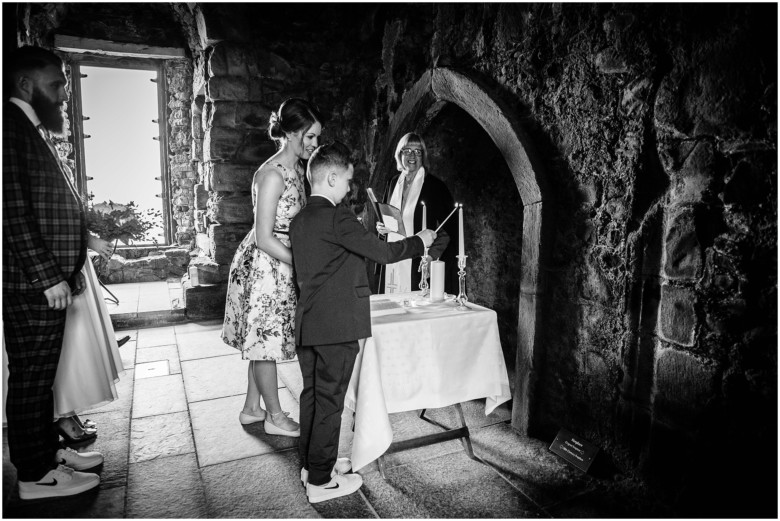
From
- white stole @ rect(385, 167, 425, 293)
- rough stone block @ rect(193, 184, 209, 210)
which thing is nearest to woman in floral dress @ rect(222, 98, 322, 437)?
white stole @ rect(385, 167, 425, 293)

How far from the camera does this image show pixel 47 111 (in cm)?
205

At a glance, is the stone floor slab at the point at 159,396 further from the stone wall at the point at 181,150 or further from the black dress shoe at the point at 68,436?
the stone wall at the point at 181,150

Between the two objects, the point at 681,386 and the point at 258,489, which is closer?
the point at 681,386

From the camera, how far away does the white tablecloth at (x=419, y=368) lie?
7.12 feet

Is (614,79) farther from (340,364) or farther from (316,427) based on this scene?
(316,427)

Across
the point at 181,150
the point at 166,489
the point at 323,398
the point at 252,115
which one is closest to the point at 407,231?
the point at 323,398

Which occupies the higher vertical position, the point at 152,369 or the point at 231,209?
the point at 231,209

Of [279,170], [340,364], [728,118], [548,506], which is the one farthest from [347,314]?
[728,118]

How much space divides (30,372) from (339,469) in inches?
53.8

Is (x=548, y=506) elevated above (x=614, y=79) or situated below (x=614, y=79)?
below

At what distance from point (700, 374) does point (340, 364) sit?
1.44 meters

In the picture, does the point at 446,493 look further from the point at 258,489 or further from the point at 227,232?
the point at 227,232

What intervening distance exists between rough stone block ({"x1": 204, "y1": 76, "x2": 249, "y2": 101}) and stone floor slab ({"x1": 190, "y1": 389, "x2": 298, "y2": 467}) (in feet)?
10.1

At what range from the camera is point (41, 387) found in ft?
6.80
